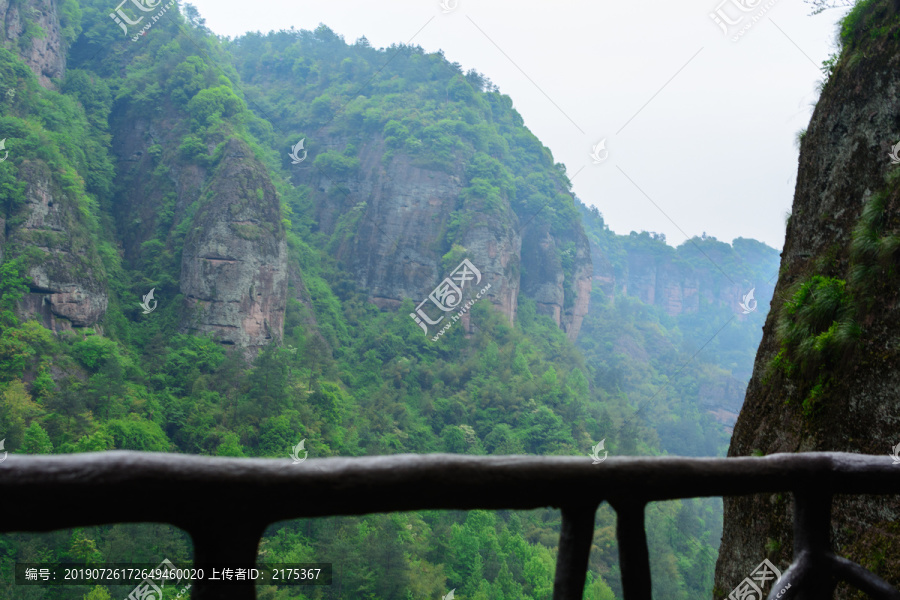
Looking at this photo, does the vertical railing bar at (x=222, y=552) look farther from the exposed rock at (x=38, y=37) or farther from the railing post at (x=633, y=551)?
the exposed rock at (x=38, y=37)

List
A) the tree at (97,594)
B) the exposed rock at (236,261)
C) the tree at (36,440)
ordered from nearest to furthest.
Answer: the tree at (97,594) < the tree at (36,440) < the exposed rock at (236,261)

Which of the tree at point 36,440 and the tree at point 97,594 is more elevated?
the tree at point 36,440

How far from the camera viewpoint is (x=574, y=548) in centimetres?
102

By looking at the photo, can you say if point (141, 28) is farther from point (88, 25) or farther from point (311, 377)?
point (311, 377)

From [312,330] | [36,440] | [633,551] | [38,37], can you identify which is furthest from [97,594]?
[38,37]

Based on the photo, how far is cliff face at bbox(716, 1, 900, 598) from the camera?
310 centimetres

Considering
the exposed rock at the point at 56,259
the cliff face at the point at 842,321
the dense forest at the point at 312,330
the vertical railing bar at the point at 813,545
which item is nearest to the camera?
the vertical railing bar at the point at 813,545

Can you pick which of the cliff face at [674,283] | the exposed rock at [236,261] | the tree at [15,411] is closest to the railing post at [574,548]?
the tree at [15,411]

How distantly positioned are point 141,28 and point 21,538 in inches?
1341

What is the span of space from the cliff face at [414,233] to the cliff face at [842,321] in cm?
3755

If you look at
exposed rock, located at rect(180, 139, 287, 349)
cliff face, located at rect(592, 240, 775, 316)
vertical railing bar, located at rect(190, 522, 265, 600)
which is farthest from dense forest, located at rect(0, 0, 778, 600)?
cliff face, located at rect(592, 240, 775, 316)

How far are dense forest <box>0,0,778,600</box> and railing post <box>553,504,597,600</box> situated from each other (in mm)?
18698

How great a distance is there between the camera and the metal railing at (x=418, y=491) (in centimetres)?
73

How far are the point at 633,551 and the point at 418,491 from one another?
0.47 metres
